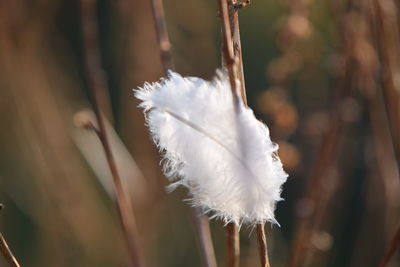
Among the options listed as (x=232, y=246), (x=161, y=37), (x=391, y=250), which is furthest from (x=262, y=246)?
(x=161, y=37)

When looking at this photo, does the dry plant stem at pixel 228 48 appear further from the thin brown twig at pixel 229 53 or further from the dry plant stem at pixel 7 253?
the dry plant stem at pixel 7 253

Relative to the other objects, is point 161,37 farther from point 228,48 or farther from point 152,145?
point 152,145

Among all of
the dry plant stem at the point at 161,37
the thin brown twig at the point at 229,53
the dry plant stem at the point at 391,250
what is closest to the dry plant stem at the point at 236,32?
the thin brown twig at the point at 229,53

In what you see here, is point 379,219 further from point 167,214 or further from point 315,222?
point 315,222

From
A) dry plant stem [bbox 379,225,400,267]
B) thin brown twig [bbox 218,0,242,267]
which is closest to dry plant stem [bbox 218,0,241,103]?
thin brown twig [bbox 218,0,242,267]

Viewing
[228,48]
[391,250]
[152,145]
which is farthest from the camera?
[152,145]

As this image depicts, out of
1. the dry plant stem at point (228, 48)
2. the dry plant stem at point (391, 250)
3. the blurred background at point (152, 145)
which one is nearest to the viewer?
the dry plant stem at point (228, 48)

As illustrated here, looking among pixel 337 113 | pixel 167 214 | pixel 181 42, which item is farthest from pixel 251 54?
pixel 337 113
